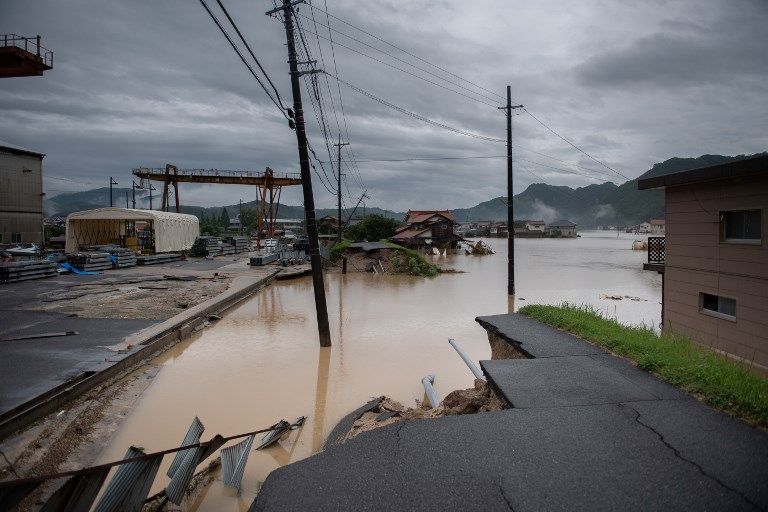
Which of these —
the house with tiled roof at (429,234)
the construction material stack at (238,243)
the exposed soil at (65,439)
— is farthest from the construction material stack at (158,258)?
the house with tiled roof at (429,234)

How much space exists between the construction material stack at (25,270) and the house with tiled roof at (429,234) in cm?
4114

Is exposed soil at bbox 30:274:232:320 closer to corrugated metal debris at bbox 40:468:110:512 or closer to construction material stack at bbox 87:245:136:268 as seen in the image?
construction material stack at bbox 87:245:136:268

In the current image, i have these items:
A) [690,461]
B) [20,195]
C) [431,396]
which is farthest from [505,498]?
[20,195]

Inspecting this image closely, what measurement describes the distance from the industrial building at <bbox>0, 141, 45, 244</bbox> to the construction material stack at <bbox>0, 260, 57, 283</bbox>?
14402 mm

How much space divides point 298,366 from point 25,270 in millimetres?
17006

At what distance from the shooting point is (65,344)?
30.3ft

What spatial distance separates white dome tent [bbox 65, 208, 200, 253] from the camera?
96.9 feet

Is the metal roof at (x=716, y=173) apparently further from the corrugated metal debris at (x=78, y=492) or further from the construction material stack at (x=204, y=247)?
the construction material stack at (x=204, y=247)

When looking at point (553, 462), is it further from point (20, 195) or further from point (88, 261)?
point (20, 195)

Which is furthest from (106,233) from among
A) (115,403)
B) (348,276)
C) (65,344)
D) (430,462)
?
(430,462)

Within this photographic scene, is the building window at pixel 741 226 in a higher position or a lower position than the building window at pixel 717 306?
higher

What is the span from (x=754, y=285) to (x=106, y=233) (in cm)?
3673

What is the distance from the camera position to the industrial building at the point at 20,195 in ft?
102

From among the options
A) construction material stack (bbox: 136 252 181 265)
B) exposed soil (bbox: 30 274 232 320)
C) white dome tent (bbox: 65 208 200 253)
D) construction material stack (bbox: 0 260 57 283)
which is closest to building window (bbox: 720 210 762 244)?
exposed soil (bbox: 30 274 232 320)
